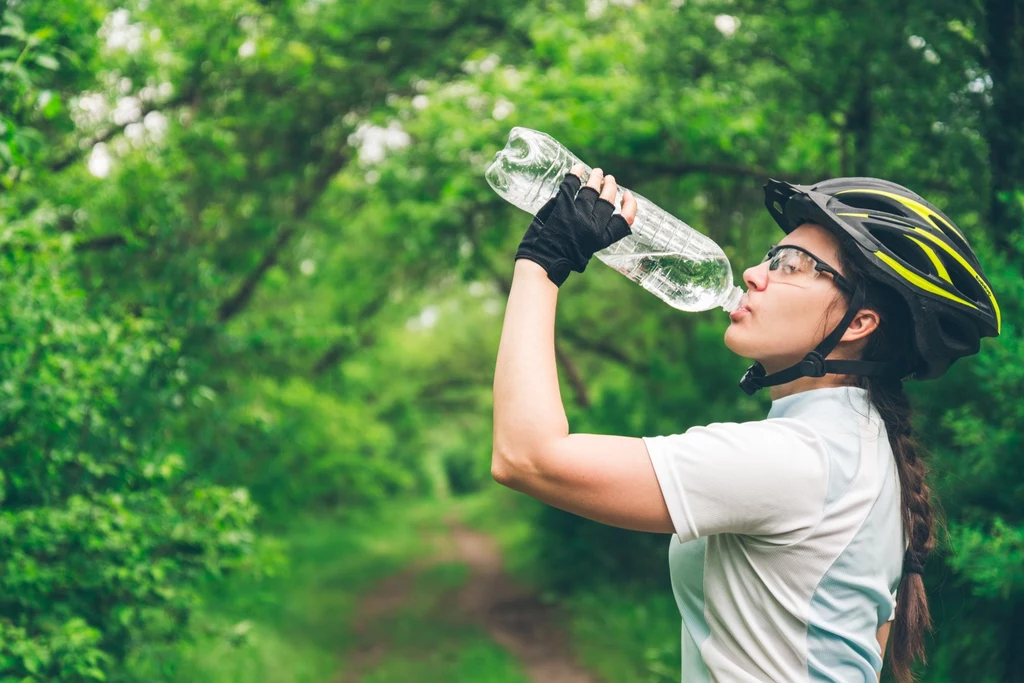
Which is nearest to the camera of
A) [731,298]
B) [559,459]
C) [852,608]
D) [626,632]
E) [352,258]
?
[559,459]

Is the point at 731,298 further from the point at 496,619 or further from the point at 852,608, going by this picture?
the point at 496,619

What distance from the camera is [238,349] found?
22.9 ft

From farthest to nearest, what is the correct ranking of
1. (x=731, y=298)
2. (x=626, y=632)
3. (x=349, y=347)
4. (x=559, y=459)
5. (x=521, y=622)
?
(x=349, y=347) → (x=521, y=622) → (x=626, y=632) → (x=731, y=298) → (x=559, y=459)

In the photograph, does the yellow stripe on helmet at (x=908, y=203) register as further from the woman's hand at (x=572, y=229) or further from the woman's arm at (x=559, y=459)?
the woman's arm at (x=559, y=459)

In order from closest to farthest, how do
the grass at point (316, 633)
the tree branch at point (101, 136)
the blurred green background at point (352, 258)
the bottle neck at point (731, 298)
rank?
the bottle neck at point (731, 298)
the blurred green background at point (352, 258)
the grass at point (316, 633)
the tree branch at point (101, 136)

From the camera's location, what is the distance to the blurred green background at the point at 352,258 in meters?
4.06

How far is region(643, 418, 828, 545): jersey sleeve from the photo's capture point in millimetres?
1504

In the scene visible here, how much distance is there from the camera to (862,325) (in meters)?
1.83

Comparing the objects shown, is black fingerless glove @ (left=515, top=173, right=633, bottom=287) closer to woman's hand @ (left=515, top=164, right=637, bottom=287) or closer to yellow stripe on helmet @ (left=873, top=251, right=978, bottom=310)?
woman's hand @ (left=515, top=164, right=637, bottom=287)

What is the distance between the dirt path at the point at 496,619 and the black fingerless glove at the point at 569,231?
7631mm

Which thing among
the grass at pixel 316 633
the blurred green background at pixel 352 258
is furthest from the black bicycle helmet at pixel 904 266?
the grass at pixel 316 633

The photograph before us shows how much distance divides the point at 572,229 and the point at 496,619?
34.8ft

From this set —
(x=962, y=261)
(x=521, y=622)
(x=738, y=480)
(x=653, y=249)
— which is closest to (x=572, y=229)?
(x=738, y=480)

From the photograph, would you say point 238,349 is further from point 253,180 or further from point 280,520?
point 280,520
